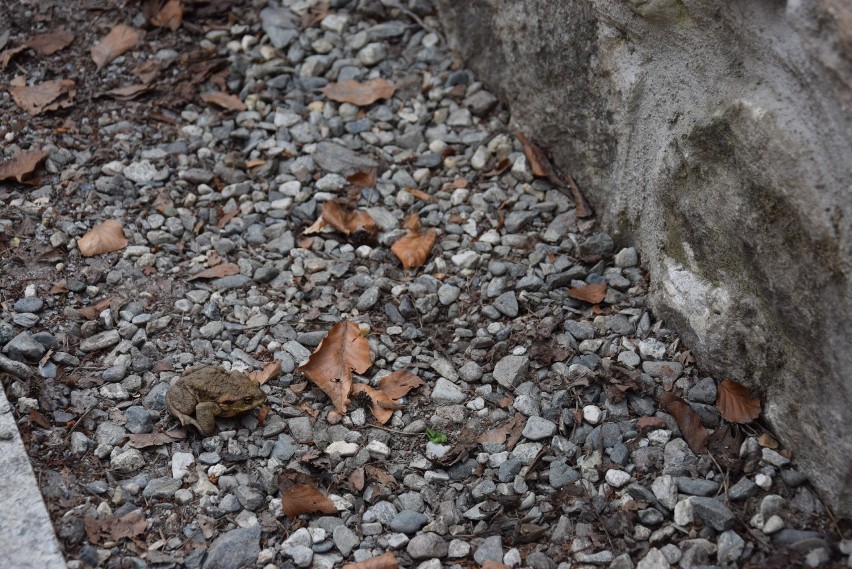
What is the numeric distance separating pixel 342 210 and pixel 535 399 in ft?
4.17

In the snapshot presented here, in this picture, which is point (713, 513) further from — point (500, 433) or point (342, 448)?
point (342, 448)

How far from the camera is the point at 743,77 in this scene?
2605 millimetres

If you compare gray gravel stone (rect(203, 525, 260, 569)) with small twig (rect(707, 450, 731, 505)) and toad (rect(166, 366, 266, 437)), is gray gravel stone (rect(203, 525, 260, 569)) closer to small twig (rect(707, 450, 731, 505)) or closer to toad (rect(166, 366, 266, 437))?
toad (rect(166, 366, 266, 437))

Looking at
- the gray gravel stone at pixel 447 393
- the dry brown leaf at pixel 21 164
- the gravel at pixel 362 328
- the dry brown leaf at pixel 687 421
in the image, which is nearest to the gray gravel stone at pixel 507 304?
the gravel at pixel 362 328

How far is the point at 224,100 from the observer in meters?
4.17

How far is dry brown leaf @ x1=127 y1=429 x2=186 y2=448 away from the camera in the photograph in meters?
2.81

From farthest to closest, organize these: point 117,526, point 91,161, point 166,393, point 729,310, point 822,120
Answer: point 91,161 → point 166,393 → point 729,310 → point 117,526 → point 822,120

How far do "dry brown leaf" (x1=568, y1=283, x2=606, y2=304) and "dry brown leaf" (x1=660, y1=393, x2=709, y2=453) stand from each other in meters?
0.50

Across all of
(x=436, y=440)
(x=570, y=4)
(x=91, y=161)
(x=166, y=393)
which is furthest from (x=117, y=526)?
(x=570, y=4)

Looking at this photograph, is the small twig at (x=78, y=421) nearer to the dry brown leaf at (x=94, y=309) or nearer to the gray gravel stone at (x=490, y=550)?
the dry brown leaf at (x=94, y=309)

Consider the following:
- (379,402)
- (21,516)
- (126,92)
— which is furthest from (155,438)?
(126,92)

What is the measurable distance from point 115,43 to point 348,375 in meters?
2.38

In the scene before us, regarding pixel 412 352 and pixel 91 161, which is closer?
pixel 412 352

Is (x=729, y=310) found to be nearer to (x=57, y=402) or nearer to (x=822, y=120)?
(x=822, y=120)
